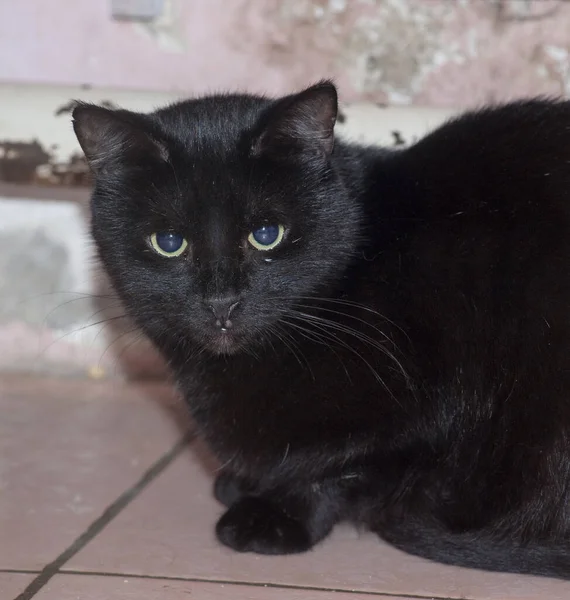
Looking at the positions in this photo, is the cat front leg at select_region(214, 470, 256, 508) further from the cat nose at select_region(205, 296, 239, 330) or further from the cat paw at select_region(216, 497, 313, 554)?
the cat nose at select_region(205, 296, 239, 330)

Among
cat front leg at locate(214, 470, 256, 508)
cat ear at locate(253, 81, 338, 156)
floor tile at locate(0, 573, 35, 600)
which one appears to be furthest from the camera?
cat front leg at locate(214, 470, 256, 508)

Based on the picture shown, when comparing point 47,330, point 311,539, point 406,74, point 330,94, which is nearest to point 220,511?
point 311,539

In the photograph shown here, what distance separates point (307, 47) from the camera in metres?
1.92

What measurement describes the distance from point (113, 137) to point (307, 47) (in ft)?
2.98

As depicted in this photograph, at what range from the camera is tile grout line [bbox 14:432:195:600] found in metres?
1.00

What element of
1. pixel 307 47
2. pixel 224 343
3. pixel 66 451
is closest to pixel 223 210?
pixel 224 343

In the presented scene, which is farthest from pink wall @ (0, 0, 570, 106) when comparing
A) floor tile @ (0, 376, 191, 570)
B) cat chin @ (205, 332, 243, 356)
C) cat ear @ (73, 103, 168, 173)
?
cat chin @ (205, 332, 243, 356)

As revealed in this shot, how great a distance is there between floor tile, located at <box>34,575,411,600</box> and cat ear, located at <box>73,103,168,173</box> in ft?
1.72

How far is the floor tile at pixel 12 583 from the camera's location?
96 centimetres

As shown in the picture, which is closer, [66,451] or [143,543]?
[143,543]

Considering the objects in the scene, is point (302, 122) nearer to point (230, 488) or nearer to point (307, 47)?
point (230, 488)

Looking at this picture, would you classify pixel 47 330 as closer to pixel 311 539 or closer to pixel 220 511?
pixel 220 511

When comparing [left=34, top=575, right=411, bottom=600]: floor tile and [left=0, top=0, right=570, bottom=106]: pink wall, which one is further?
[left=0, top=0, right=570, bottom=106]: pink wall

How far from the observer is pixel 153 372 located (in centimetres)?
192
